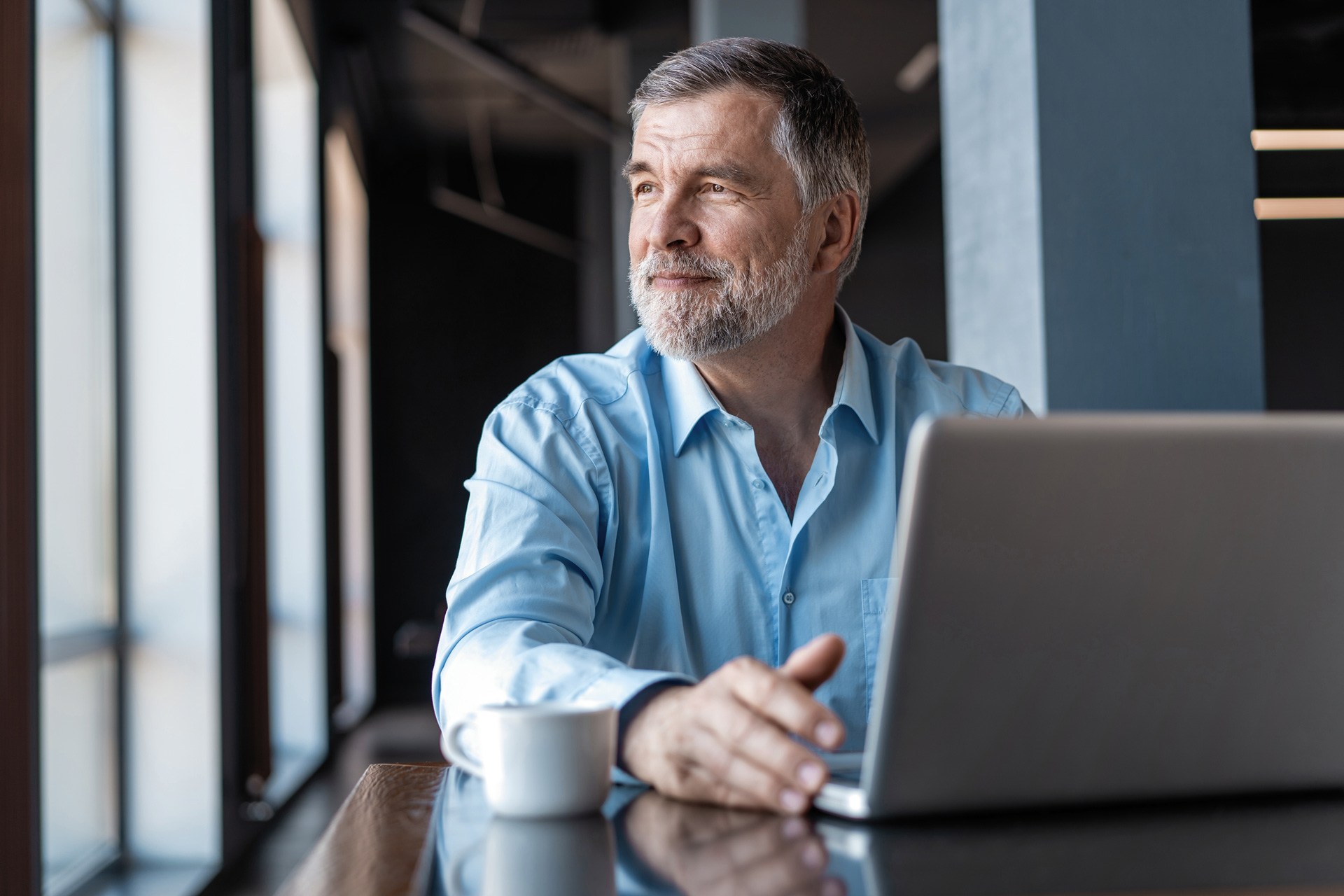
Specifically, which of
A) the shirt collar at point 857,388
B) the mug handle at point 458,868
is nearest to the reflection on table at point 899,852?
the mug handle at point 458,868

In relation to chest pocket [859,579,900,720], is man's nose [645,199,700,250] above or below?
above

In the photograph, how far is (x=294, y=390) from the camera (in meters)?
6.46

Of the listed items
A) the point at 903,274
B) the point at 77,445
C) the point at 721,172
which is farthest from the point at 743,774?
the point at 903,274

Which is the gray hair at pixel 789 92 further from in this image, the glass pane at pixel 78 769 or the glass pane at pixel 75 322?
the glass pane at pixel 78 769

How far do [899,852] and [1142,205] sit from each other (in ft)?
4.92

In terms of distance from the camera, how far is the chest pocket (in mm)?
1424

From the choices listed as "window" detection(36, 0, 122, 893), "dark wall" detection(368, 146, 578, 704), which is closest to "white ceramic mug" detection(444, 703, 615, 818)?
"window" detection(36, 0, 122, 893)

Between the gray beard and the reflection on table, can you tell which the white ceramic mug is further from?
the gray beard

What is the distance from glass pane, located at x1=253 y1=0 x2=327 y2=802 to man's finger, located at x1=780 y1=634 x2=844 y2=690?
19.5ft

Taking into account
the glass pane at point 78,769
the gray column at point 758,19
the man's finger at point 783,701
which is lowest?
the glass pane at point 78,769

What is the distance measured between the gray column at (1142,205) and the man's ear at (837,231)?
31 centimetres

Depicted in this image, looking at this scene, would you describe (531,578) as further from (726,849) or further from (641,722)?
(726,849)

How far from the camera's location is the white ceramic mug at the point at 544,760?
80 cm

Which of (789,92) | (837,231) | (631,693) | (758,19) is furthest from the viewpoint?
(758,19)
